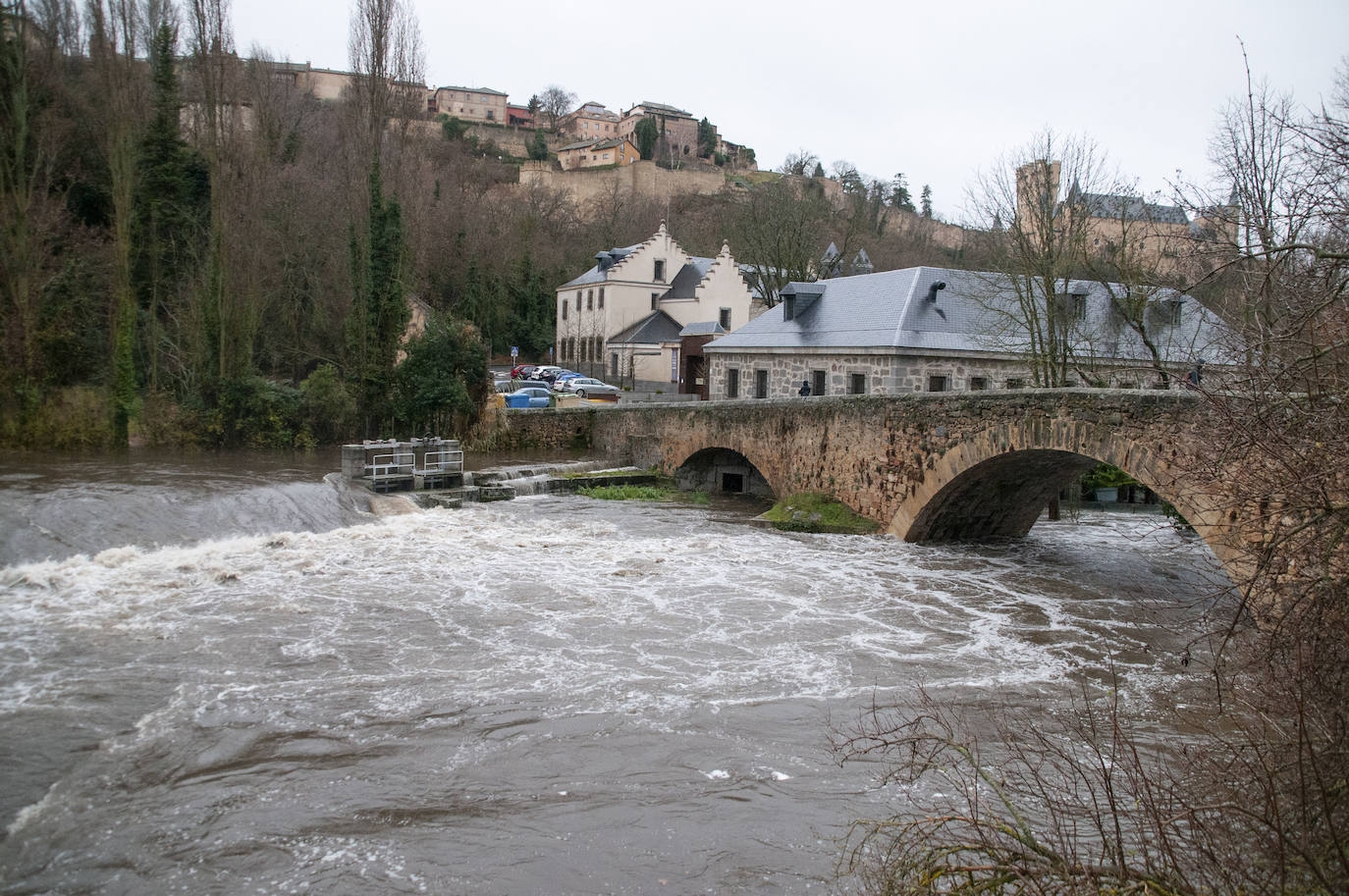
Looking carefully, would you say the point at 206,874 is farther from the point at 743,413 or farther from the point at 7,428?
the point at 7,428

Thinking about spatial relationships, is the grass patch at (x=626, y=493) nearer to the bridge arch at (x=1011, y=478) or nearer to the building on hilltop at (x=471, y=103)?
the bridge arch at (x=1011, y=478)

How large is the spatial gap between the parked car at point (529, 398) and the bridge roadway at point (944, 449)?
9.24 metres

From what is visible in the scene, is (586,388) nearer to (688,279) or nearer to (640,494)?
(688,279)

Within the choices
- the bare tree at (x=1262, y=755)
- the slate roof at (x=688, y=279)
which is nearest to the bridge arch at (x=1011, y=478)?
the bare tree at (x=1262, y=755)

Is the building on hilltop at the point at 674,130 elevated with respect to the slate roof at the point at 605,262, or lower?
elevated

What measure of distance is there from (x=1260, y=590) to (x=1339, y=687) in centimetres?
59

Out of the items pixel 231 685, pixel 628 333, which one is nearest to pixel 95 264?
pixel 231 685

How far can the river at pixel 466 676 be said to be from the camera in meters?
6.42

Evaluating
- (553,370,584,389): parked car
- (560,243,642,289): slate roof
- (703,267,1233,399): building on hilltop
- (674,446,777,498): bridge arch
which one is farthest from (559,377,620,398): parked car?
(674,446,777,498): bridge arch

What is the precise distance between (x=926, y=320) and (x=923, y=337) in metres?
0.72

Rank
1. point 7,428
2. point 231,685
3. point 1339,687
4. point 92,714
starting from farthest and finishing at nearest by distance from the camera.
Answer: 1. point 7,428
2. point 231,685
3. point 92,714
4. point 1339,687

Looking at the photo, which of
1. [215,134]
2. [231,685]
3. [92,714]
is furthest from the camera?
[215,134]

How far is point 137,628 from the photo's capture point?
1099 cm

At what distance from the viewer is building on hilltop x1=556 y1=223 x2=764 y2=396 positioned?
4359 cm
